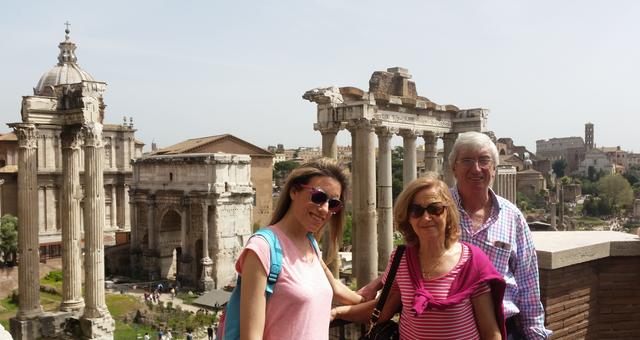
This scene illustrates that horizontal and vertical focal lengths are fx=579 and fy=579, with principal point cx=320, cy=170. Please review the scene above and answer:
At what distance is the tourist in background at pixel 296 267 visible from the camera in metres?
2.53

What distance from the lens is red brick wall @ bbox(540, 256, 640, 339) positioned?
457 centimetres

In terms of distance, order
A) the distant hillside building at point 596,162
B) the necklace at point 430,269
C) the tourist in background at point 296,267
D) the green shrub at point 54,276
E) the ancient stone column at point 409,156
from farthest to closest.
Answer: the distant hillside building at point 596,162
the green shrub at point 54,276
the ancient stone column at point 409,156
the necklace at point 430,269
the tourist in background at point 296,267

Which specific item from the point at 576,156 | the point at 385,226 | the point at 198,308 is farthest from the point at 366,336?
the point at 576,156

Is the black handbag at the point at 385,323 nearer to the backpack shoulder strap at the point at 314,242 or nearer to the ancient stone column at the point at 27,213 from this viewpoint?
the backpack shoulder strap at the point at 314,242

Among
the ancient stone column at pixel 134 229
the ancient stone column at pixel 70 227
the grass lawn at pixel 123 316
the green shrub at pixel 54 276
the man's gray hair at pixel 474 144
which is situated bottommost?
the grass lawn at pixel 123 316

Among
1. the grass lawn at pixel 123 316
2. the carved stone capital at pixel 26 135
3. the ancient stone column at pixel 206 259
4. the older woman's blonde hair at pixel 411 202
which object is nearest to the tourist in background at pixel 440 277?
the older woman's blonde hair at pixel 411 202

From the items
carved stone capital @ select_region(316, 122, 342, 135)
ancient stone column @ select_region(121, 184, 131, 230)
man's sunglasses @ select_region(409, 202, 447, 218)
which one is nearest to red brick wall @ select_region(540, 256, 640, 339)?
man's sunglasses @ select_region(409, 202, 447, 218)

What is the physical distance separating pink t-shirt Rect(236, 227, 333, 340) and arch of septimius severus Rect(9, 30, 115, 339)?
13903 mm

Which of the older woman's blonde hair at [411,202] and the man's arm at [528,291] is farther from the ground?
the older woman's blonde hair at [411,202]

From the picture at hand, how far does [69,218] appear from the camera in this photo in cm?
1591

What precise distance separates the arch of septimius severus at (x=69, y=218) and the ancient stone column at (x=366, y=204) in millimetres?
6926

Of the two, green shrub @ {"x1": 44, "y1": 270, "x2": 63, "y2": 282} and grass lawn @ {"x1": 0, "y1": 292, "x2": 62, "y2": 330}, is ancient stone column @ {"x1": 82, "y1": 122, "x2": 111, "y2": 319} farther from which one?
green shrub @ {"x1": 44, "y1": 270, "x2": 63, "y2": 282}

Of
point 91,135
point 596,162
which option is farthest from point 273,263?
point 596,162

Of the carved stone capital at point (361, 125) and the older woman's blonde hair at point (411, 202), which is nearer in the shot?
the older woman's blonde hair at point (411, 202)
